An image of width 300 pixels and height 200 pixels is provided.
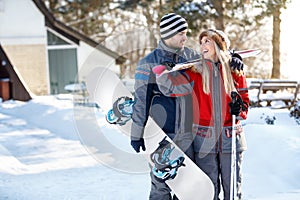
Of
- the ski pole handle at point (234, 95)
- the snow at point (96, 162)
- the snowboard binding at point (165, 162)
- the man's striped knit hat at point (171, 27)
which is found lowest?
Answer: the snow at point (96, 162)

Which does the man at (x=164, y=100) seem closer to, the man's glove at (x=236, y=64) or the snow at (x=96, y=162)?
the man's glove at (x=236, y=64)

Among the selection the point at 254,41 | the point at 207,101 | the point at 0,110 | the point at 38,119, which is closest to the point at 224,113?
the point at 207,101

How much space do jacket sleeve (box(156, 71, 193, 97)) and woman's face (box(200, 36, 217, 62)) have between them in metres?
0.24

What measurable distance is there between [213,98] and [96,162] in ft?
13.5

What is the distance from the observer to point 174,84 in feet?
13.4

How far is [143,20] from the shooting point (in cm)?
2836

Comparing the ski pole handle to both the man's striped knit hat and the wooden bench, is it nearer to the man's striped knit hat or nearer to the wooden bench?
the man's striped knit hat

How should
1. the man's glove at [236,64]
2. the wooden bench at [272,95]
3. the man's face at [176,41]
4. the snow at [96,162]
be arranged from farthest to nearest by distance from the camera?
the wooden bench at [272,95]
the snow at [96,162]
the man's face at [176,41]
the man's glove at [236,64]

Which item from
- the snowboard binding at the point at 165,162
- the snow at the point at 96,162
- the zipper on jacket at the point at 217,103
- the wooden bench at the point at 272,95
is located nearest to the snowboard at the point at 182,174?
the snowboard binding at the point at 165,162

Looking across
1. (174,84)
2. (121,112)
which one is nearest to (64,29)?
(121,112)

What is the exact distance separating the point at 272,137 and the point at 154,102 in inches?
163

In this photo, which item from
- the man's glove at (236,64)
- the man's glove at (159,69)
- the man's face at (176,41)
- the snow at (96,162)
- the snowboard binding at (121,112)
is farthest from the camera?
the snow at (96,162)

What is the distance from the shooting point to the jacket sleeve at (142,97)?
414 centimetres

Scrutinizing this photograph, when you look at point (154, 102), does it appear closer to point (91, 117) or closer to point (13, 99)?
point (91, 117)
